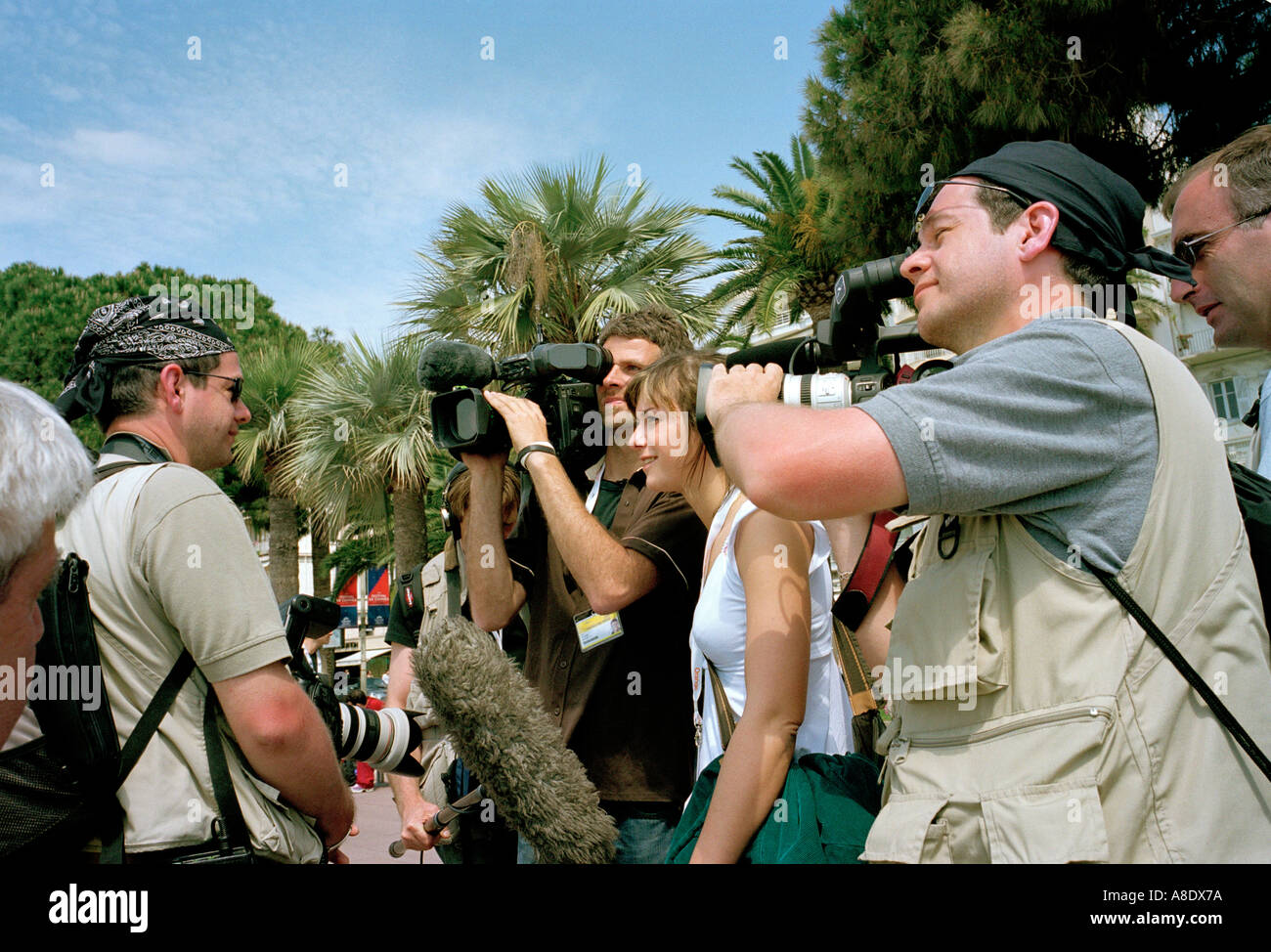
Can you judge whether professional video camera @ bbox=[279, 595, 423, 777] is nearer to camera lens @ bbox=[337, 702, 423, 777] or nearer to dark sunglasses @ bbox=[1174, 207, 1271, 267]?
camera lens @ bbox=[337, 702, 423, 777]

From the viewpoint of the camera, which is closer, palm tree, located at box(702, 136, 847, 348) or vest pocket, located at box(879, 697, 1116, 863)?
vest pocket, located at box(879, 697, 1116, 863)

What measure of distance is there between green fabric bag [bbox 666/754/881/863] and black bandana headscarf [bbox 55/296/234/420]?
1616mm

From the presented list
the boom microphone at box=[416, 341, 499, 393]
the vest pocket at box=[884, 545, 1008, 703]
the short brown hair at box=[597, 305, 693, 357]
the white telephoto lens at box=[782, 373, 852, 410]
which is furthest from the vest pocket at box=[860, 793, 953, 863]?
the short brown hair at box=[597, 305, 693, 357]

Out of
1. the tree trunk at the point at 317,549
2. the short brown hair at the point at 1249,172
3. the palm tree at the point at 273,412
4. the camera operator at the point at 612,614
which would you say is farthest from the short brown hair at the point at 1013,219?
the tree trunk at the point at 317,549

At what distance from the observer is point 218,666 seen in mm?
1729

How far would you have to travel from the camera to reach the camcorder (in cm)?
172

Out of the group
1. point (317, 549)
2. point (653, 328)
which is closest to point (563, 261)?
point (653, 328)

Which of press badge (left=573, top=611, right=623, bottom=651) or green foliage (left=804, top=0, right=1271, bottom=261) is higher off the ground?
green foliage (left=804, top=0, right=1271, bottom=261)

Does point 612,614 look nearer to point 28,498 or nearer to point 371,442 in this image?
point 28,498

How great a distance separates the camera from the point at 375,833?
8750 mm

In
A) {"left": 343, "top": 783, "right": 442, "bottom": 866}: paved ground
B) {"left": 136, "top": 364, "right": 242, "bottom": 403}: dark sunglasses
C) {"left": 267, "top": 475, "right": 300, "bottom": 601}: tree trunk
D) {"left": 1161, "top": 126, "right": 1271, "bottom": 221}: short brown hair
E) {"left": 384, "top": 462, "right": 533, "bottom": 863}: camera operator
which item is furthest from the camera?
{"left": 267, "top": 475, "right": 300, "bottom": 601}: tree trunk

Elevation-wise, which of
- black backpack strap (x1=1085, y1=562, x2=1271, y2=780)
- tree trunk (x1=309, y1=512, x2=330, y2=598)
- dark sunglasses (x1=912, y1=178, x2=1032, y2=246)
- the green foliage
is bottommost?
tree trunk (x1=309, y1=512, x2=330, y2=598)
